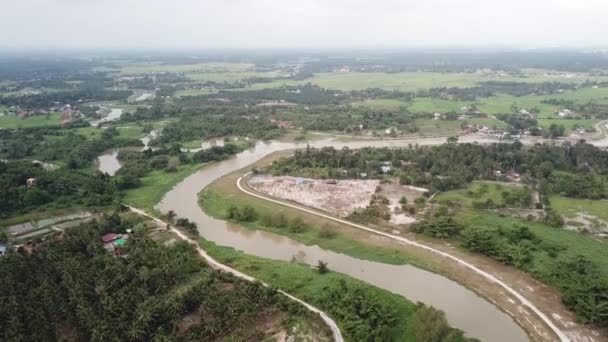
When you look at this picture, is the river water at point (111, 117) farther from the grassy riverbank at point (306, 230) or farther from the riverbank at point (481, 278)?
the riverbank at point (481, 278)

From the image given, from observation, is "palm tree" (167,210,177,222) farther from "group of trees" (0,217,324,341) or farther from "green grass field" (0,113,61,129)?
"green grass field" (0,113,61,129)

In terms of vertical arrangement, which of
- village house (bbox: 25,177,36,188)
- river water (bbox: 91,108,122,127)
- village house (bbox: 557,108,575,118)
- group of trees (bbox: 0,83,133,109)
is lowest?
river water (bbox: 91,108,122,127)

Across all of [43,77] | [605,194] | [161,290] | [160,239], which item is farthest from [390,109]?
[43,77]

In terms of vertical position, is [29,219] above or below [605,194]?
below

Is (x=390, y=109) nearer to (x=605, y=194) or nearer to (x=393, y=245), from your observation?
(x=605, y=194)

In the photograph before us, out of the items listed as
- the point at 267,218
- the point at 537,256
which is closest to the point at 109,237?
the point at 267,218

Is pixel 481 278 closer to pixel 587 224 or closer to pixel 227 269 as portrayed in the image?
pixel 587 224

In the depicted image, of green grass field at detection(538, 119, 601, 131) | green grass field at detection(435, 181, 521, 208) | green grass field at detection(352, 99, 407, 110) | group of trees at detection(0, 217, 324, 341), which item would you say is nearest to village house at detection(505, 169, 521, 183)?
green grass field at detection(435, 181, 521, 208)
